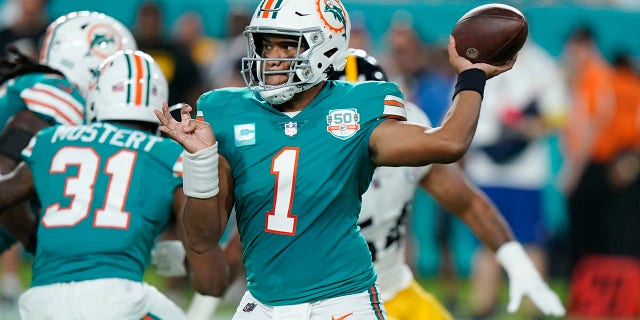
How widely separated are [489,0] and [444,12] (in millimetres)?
557

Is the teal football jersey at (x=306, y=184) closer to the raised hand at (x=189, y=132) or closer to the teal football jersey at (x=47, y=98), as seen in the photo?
the raised hand at (x=189, y=132)

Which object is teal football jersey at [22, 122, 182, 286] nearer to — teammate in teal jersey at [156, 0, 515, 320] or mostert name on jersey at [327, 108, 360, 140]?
teammate in teal jersey at [156, 0, 515, 320]

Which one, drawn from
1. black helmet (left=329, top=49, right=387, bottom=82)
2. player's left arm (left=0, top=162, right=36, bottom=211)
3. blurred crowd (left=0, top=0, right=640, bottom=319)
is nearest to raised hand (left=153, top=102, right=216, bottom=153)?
player's left arm (left=0, top=162, right=36, bottom=211)

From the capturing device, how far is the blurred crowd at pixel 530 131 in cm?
969

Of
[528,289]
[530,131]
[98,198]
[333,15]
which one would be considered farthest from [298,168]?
[530,131]

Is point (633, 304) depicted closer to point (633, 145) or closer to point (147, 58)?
point (633, 145)

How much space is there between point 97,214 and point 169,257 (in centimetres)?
54

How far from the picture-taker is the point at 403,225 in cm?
507

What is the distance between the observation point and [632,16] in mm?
11406

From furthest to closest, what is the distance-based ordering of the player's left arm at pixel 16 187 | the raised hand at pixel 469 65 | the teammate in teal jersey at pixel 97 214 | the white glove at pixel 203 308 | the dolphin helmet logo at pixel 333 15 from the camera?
1. the white glove at pixel 203 308
2. the player's left arm at pixel 16 187
3. the teammate in teal jersey at pixel 97 214
4. the dolphin helmet logo at pixel 333 15
5. the raised hand at pixel 469 65

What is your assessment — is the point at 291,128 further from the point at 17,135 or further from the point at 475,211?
the point at 17,135

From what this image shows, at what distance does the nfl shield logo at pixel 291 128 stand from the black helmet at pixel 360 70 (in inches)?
41.0

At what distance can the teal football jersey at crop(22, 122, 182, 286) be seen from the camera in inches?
171

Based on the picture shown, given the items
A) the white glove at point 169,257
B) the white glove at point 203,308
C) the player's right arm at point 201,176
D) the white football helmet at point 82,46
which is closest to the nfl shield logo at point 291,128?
the player's right arm at point 201,176
